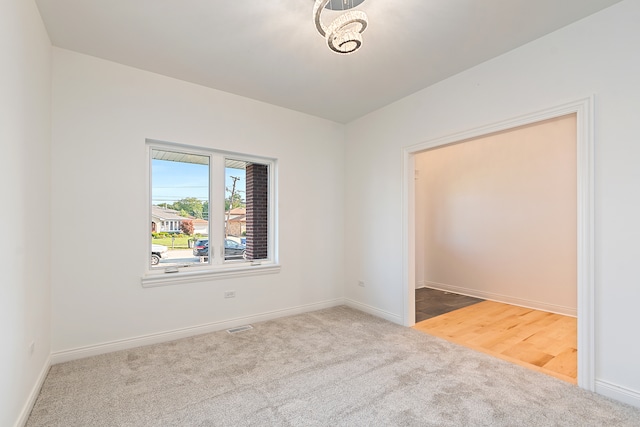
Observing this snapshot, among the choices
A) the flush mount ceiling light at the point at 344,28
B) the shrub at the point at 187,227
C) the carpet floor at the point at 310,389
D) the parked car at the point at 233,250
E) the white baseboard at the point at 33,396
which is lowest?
the carpet floor at the point at 310,389

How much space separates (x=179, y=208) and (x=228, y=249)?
2.60 ft

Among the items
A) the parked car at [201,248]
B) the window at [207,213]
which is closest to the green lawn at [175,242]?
the window at [207,213]

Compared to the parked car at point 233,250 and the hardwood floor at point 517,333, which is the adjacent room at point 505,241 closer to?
the hardwood floor at point 517,333

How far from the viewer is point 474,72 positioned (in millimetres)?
3076

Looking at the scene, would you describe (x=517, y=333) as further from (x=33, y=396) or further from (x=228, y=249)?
(x=33, y=396)

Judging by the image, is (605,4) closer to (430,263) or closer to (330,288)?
(330,288)

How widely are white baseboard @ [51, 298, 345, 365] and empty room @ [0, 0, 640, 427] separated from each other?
29mm

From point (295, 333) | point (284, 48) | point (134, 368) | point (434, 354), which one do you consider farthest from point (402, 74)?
Answer: point (134, 368)

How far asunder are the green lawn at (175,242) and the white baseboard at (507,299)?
4.66 meters

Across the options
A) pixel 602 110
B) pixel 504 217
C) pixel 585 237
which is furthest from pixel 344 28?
pixel 504 217

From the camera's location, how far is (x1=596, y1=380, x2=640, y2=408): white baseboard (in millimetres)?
2082

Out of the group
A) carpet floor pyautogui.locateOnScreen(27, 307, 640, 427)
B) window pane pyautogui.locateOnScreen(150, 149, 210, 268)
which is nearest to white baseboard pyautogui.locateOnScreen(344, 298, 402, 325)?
carpet floor pyautogui.locateOnScreen(27, 307, 640, 427)

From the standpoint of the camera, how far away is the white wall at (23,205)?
1660 mm

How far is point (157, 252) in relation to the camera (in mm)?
3391
